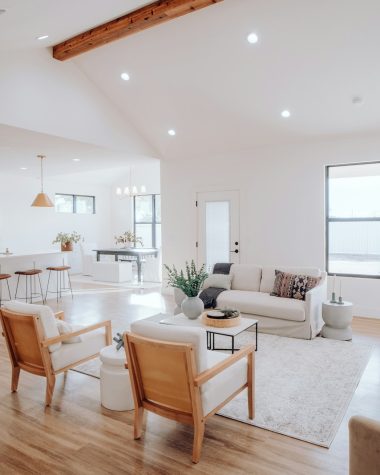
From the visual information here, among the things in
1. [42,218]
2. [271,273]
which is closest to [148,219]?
[42,218]

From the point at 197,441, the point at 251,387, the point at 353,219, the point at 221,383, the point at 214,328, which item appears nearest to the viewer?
the point at 197,441

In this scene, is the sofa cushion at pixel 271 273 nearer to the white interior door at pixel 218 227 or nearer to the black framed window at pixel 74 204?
the white interior door at pixel 218 227

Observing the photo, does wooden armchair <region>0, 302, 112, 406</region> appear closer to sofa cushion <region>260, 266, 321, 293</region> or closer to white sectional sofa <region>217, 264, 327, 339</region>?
white sectional sofa <region>217, 264, 327, 339</region>

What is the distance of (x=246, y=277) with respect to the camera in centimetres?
591

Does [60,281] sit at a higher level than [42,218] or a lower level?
lower

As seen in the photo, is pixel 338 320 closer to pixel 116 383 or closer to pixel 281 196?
pixel 281 196

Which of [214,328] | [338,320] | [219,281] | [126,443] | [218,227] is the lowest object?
[126,443]

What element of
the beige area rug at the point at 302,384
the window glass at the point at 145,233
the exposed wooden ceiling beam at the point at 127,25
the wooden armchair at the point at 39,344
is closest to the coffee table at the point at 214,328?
the beige area rug at the point at 302,384

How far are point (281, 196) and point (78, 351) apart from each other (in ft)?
14.9

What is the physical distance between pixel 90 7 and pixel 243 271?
400 cm

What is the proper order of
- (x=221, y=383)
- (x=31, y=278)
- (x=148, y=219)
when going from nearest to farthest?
(x=221, y=383), (x=31, y=278), (x=148, y=219)

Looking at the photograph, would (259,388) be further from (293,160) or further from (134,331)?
(293,160)

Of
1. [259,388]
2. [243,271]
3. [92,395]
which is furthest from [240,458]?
[243,271]

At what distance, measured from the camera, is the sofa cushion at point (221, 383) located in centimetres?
251
